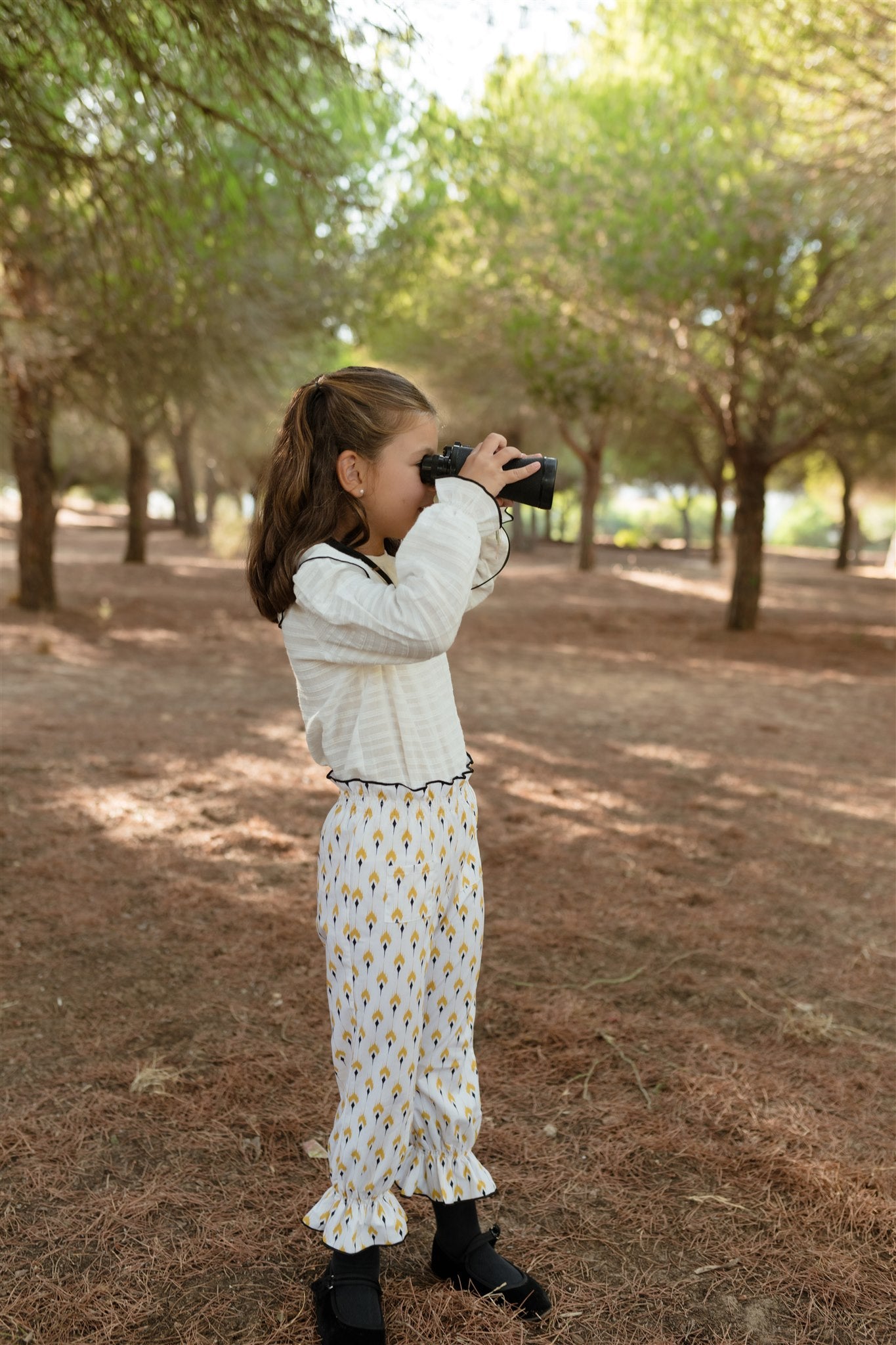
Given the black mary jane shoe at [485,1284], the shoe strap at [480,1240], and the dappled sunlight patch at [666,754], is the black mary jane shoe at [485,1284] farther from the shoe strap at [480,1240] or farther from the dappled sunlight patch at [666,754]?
the dappled sunlight patch at [666,754]

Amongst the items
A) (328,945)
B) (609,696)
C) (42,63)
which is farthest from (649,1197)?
(609,696)

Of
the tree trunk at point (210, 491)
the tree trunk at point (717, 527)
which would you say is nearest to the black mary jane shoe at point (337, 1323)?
the tree trunk at point (717, 527)

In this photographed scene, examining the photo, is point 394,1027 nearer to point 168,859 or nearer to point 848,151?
point 168,859

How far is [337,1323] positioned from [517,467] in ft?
5.12

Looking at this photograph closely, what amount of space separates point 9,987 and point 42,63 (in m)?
3.87

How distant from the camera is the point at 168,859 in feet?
13.8

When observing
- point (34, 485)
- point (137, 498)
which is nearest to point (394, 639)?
point (34, 485)

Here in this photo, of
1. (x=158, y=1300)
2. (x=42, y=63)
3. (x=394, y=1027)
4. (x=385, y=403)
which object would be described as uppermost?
(x=42, y=63)

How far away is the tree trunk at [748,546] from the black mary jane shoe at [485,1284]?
11.2 meters

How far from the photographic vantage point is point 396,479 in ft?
5.92

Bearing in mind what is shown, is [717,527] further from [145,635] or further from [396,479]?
[396,479]

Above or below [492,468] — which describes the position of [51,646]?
below

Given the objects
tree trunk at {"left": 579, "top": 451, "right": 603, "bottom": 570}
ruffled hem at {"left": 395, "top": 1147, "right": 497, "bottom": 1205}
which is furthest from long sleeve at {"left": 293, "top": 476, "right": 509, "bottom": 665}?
tree trunk at {"left": 579, "top": 451, "right": 603, "bottom": 570}

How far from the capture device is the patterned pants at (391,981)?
1733 mm
